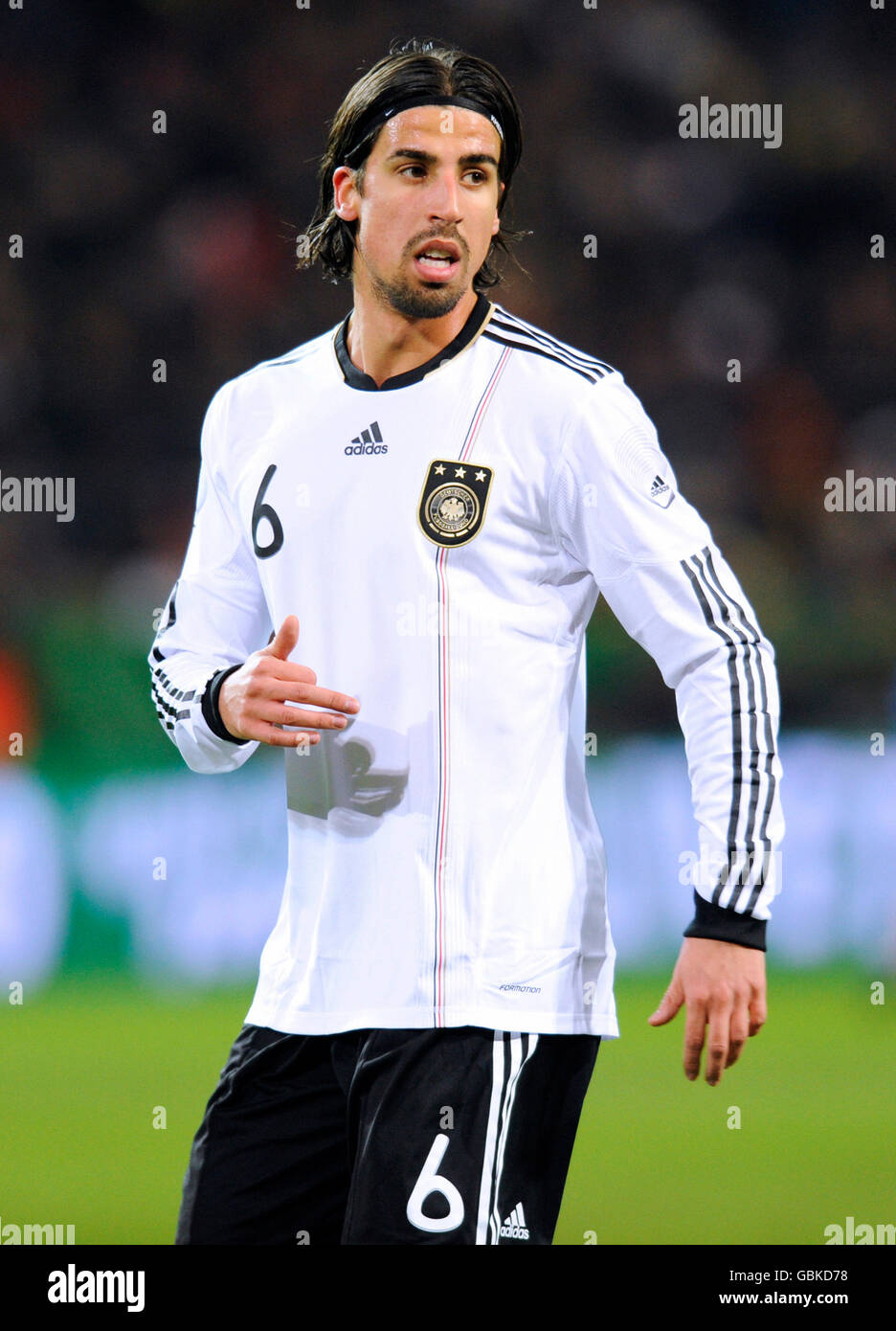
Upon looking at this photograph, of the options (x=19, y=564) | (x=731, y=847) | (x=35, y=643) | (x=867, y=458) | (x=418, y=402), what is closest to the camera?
(x=731, y=847)

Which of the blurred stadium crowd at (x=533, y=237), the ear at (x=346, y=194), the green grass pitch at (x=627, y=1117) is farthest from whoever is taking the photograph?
the blurred stadium crowd at (x=533, y=237)

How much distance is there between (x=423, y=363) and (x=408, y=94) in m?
0.45

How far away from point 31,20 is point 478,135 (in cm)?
732

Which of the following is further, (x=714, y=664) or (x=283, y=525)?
(x=283, y=525)

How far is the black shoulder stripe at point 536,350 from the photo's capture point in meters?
2.60

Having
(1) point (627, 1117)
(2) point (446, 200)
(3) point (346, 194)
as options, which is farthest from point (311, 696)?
(1) point (627, 1117)

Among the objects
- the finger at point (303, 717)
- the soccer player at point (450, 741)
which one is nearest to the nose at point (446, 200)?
the soccer player at point (450, 741)

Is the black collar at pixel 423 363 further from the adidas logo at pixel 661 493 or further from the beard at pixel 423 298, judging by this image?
the adidas logo at pixel 661 493

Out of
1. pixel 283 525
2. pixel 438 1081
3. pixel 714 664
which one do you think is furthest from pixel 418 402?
pixel 438 1081

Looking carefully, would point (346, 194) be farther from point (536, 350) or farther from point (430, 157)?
point (536, 350)

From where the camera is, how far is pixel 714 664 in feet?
7.97

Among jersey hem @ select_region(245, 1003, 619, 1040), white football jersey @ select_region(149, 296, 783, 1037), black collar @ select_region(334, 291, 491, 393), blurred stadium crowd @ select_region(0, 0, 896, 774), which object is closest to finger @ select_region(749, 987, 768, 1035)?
white football jersey @ select_region(149, 296, 783, 1037)

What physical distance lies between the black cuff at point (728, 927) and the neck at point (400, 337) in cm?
99

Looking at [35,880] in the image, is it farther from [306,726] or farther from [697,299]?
[697,299]
